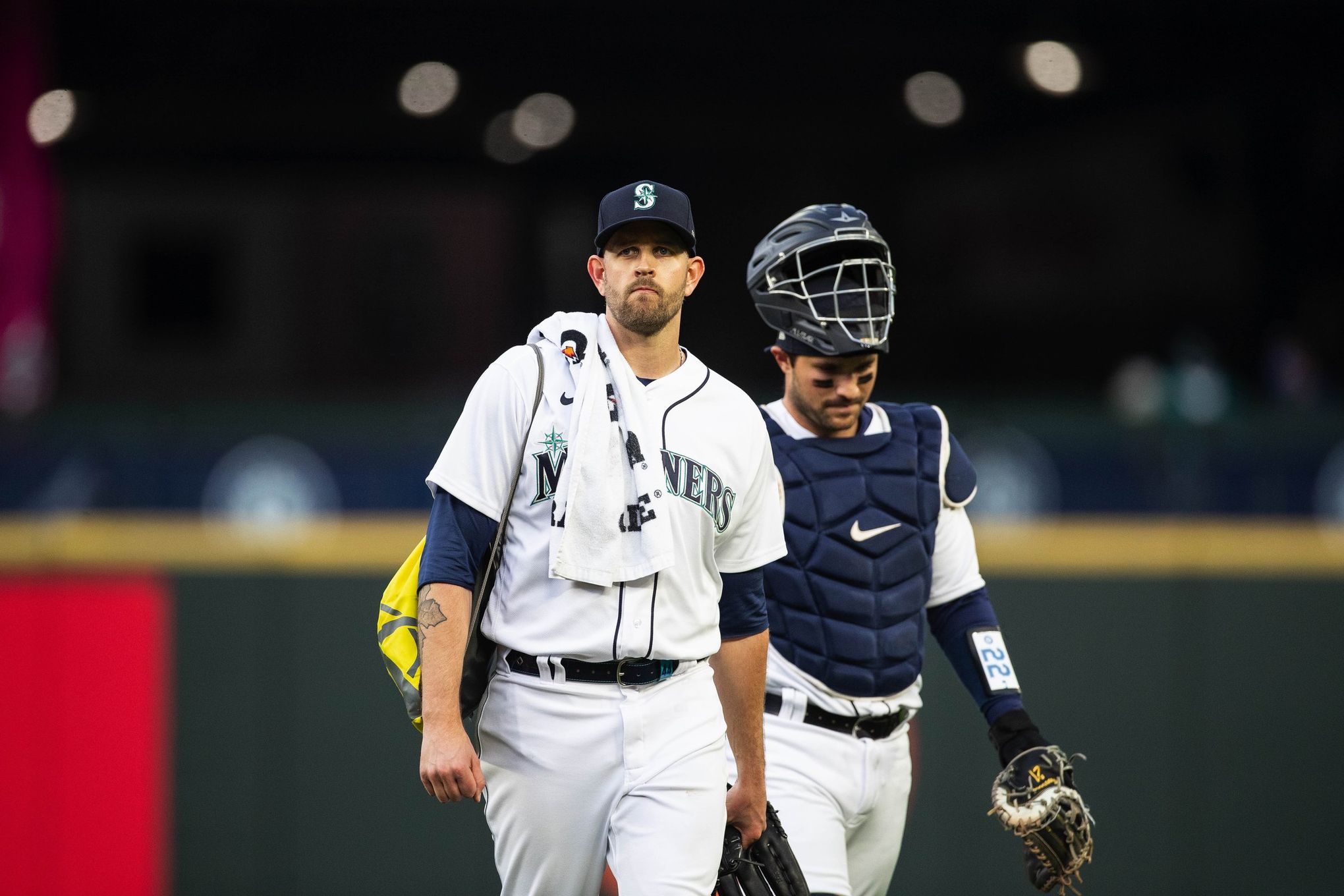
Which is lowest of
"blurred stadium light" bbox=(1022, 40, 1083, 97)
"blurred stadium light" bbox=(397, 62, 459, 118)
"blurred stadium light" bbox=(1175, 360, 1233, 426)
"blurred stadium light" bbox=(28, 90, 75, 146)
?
"blurred stadium light" bbox=(1175, 360, 1233, 426)

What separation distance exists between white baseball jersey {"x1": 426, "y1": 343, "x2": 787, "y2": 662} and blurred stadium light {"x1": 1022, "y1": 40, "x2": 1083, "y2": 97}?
11.1 metres

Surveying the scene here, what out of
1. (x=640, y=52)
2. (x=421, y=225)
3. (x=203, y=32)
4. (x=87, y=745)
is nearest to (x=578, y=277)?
(x=421, y=225)

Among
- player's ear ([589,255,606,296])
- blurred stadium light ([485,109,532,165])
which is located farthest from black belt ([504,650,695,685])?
blurred stadium light ([485,109,532,165])

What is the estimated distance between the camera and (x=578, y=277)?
39.6ft

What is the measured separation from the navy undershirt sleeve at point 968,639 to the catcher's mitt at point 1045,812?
0.16 meters

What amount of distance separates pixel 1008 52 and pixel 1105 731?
8.80 m

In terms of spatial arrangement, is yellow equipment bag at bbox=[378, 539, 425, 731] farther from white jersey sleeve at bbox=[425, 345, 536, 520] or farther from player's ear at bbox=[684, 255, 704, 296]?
player's ear at bbox=[684, 255, 704, 296]

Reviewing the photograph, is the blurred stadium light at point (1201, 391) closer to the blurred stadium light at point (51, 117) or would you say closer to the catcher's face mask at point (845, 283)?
the catcher's face mask at point (845, 283)

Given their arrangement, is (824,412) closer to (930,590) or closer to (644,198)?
(930,590)

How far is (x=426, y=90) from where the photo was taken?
12.6 m

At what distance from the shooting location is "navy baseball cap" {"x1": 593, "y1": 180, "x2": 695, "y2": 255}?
2918 millimetres

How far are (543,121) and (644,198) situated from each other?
989cm

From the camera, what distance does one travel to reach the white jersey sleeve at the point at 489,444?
2.82m

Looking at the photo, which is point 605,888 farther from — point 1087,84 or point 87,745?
point 1087,84
